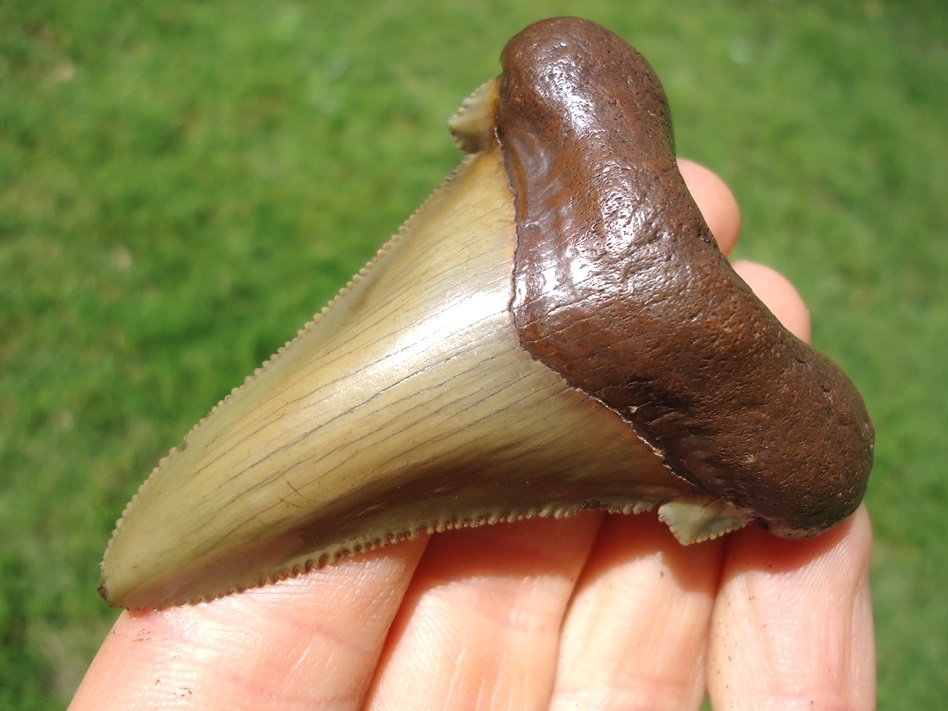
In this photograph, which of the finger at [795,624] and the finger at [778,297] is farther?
the finger at [778,297]

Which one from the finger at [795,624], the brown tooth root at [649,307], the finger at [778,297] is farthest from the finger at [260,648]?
the finger at [778,297]

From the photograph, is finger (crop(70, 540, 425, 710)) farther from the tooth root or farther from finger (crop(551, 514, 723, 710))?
the tooth root

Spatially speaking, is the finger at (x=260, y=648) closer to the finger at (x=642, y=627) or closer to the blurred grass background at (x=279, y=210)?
the finger at (x=642, y=627)

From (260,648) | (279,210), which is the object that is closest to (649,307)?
(260,648)

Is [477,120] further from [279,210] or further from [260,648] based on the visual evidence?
[279,210]

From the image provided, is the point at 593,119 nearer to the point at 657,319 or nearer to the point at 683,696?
the point at 657,319

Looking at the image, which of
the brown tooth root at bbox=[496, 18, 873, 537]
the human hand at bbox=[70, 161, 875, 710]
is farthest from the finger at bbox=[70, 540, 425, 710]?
the brown tooth root at bbox=[496, 18, 873, 537]
